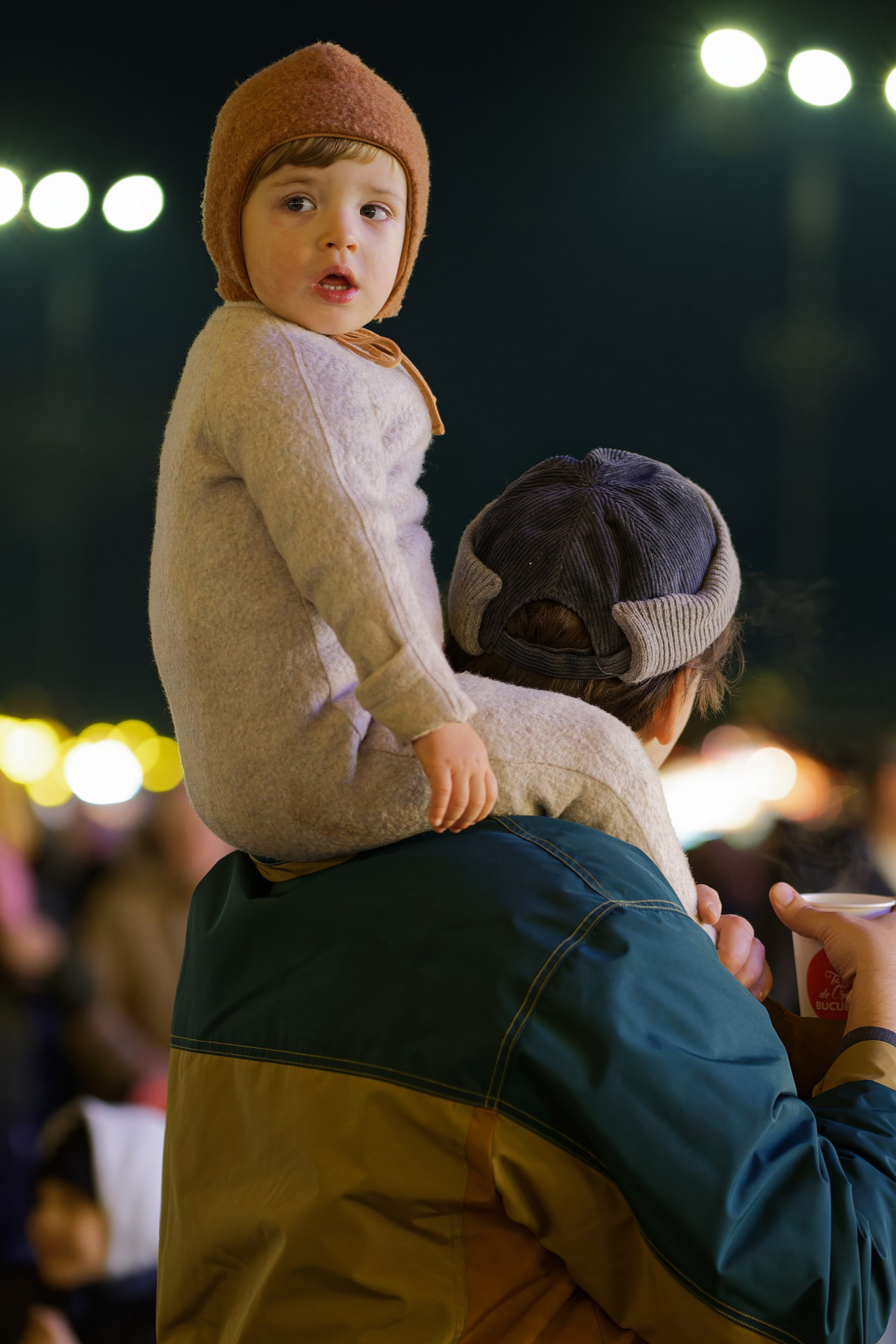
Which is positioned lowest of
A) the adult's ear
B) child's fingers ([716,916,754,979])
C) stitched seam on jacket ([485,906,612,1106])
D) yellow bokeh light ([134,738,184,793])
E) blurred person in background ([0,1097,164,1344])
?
blurred person in background ([0,1097,164,1344])

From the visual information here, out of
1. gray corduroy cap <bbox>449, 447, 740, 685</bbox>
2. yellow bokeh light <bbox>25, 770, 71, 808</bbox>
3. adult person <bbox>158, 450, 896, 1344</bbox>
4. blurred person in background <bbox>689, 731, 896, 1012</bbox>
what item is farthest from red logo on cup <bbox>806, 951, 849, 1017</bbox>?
yellow bokeh light <bbox>25, 770, 71, 808</bbox>

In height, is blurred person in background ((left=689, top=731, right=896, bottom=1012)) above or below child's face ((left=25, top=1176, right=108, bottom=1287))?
above

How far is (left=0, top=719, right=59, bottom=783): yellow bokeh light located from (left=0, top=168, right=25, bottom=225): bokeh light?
1.02 m

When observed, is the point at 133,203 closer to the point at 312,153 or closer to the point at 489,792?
the point at 312,153

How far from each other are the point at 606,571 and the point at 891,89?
204cm

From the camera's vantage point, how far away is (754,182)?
7.68 ft

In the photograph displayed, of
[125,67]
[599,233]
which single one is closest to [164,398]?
[125,67]

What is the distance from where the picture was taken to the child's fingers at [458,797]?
61 centimetres

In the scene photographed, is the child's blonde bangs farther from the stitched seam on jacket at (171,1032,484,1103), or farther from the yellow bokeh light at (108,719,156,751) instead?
the yellow bokeh light at (108,719,156,751)

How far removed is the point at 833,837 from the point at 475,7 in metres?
1.79

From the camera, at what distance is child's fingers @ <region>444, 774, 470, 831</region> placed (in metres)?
0.61

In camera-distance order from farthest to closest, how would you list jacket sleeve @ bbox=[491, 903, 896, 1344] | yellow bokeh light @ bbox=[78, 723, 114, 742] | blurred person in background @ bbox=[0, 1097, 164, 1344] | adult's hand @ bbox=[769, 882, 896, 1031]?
yellow bokeh light @ bbox=[78, 723, 114, 742], blurred person in background @ bbox=[0, 1097, 164, 1344], adult's hand @ bbox=[769, 882, 896, 1031], jacket sleeve @ bbox=[491, 903, 896, 1344]

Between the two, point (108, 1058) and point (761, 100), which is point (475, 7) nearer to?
point (761, 100)

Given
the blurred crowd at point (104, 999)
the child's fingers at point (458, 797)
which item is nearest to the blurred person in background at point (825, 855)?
the blurred crowd at point (104, 999)
